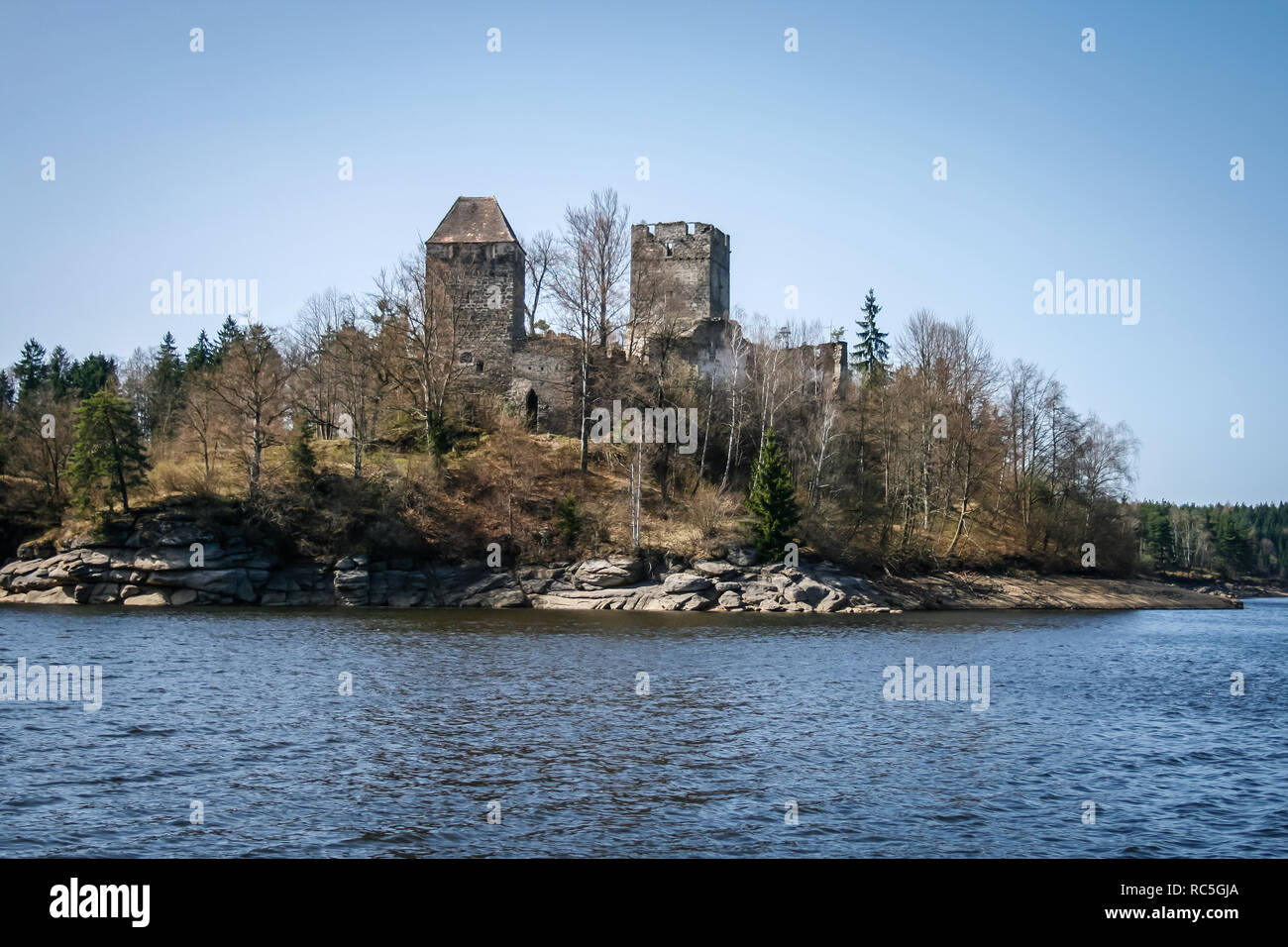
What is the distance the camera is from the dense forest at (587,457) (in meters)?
49.4

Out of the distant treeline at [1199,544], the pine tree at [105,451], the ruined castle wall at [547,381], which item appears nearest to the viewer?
the pine tree at [105,451]

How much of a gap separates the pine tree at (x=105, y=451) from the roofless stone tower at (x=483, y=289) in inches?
823

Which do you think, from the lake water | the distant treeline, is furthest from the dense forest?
the distant treeline

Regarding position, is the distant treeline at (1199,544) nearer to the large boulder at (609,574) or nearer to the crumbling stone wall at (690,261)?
the crumbling stone wall at (690,261)

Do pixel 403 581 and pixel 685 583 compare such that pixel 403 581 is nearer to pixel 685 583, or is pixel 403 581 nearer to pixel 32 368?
pixel 685 583

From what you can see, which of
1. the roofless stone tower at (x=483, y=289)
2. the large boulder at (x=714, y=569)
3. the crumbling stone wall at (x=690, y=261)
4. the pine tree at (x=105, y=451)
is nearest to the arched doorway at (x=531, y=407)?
the roofless stone tower at (x=483, y=289)

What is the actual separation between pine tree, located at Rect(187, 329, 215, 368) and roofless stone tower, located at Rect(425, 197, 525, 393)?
31.3 m

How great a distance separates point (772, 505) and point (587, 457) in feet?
44.0

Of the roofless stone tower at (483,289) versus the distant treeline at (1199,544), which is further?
the distant treeline at (1199,544)

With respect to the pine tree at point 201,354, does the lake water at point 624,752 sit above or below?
below

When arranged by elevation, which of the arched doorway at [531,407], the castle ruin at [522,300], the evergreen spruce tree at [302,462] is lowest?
the evergreen spruce tree at [302,462]

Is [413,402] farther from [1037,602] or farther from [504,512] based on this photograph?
[1037,602]

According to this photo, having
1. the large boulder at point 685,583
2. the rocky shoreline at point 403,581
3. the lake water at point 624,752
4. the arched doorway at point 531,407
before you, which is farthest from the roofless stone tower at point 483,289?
the lake water at point 624,752

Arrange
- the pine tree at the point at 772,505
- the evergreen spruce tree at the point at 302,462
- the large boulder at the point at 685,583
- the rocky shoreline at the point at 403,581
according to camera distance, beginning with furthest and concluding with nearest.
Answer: the evergreen spruce tree at the point at 302,462
the pine tree at the point at 772,505
the large boulder at the point at 685,583
the rocky shoreline at the point at 403,581
